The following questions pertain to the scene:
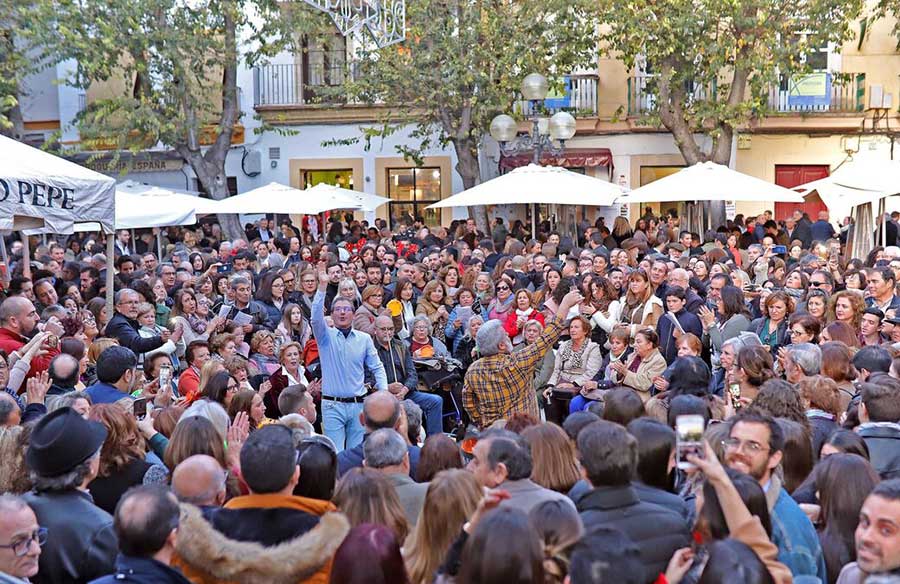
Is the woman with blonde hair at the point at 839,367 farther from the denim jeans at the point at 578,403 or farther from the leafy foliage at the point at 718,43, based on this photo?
the leafy foliage at the point at 718,43

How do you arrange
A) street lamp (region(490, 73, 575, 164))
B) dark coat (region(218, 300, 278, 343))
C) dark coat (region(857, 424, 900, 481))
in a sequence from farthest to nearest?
1. street lamp (region(490, 73, 575, 164))
2. dark coat (region(218, 300, 278, 343))
3. dark coat (region(857, 424, 900, 481))

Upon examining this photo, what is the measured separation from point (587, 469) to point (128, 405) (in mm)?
3049

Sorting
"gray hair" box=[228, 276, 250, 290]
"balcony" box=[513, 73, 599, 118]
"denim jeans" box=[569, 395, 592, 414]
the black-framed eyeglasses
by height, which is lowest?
"denim jeans" box=[569, 395, 592, 414]

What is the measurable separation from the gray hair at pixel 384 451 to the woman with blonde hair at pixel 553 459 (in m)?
0.60

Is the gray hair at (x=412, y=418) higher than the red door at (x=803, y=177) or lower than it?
lower

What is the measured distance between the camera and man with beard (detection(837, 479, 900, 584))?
11.6 feet

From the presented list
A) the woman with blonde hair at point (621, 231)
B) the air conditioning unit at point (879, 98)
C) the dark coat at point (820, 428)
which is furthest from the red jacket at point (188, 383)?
the air conditioning unit at point (879, 98)

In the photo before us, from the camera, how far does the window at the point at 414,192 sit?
27.0m

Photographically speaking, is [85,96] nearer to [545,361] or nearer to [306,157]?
[306,157]

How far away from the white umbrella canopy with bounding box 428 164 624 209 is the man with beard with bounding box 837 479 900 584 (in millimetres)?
11468

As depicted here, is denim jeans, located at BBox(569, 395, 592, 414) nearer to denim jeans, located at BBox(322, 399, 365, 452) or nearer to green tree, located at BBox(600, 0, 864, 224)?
denim jeans, located at BBox(322, 399, 365, 452)

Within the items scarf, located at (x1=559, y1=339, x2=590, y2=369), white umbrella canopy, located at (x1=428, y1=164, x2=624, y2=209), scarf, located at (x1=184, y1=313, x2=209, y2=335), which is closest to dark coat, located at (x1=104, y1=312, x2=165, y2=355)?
scarf, located at (x1=184, y1=313, x2=209, y2=335)

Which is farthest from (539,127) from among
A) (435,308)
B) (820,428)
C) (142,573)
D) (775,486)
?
(142,573)

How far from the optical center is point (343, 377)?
335 inches
